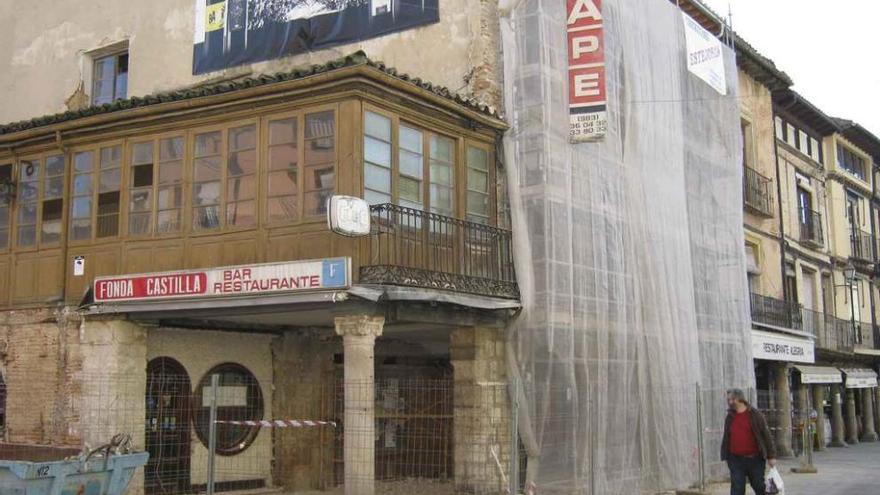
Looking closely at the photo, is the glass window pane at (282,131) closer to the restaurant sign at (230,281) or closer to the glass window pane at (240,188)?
the glass window pane at (240,188)

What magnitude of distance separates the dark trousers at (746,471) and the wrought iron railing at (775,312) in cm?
1127

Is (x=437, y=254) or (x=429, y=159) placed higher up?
(x=429, y=159)

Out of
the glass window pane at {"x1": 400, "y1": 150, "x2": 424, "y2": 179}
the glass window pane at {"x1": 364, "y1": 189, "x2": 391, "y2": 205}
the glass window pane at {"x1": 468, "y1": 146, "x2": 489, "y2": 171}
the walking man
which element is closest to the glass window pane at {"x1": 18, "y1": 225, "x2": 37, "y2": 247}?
the glass window pane at {"x1": 364, "y1": 189, "x2": 391, "y2": 205}

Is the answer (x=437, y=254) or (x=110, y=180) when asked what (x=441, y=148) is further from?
(x=110, y=180)

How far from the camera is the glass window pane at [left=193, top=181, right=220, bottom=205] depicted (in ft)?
41.8

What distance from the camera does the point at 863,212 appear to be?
32062 millimetres

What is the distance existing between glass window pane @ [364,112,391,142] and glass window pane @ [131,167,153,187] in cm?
344

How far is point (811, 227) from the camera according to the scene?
88.8 feet

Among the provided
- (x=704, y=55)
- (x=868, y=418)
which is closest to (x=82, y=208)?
(x=704, y=55)

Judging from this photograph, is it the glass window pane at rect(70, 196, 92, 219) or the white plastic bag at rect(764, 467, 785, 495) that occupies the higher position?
the glass window pane at rect(70, 196, 92, 219)

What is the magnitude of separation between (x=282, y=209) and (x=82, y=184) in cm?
369

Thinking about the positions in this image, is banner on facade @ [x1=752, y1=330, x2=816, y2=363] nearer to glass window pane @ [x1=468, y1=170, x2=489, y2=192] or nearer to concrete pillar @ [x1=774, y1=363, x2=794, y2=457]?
concrete pillar @ [x1=774, y1=363, x2=794, y2=457]

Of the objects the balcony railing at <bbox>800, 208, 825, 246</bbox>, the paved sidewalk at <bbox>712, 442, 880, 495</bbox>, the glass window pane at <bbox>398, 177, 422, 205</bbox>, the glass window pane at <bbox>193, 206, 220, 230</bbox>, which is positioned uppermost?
the balcony railing at <bbox>800, 208, 825, 246</bbox>

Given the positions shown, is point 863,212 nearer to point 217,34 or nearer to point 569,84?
point 569,84
